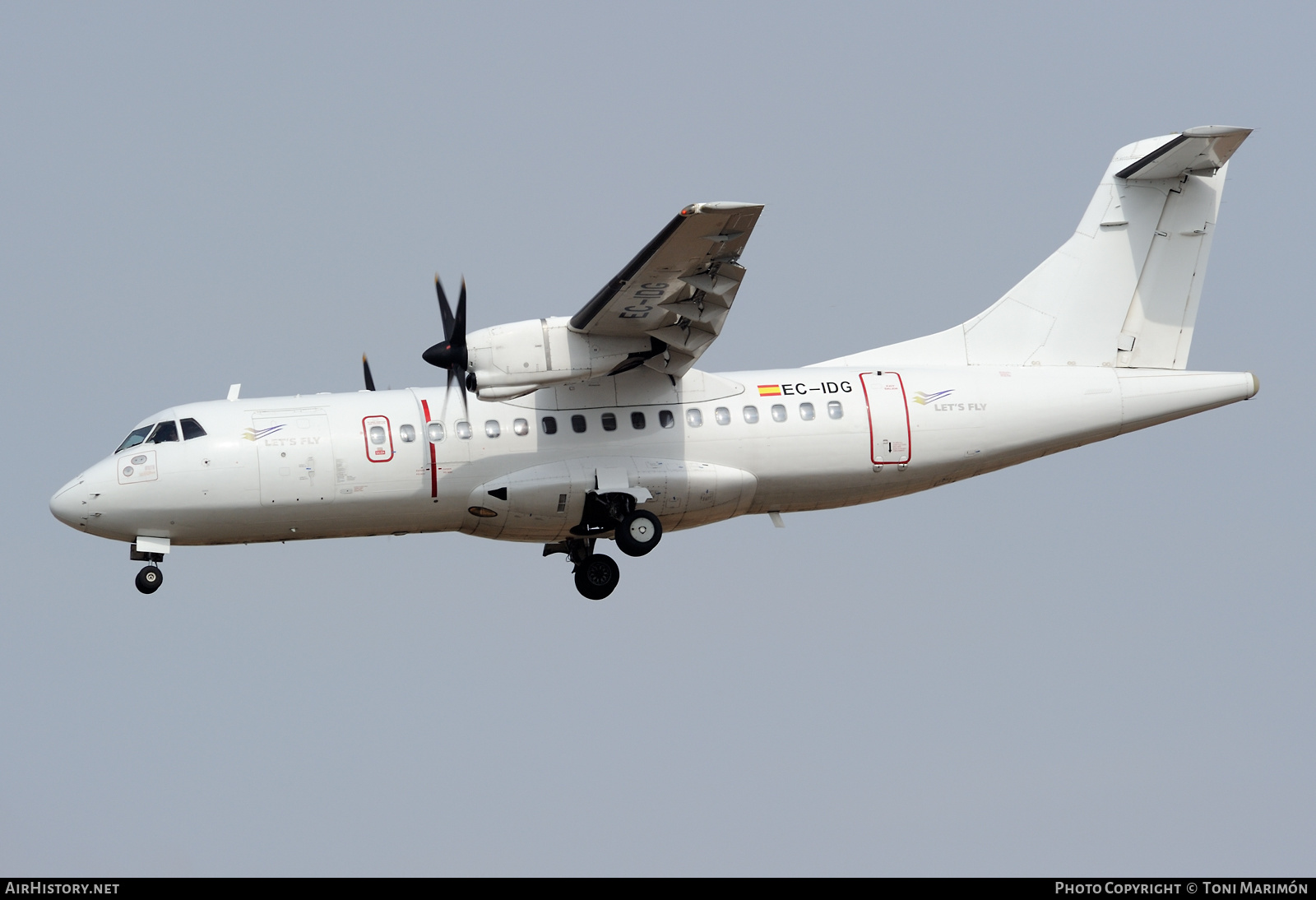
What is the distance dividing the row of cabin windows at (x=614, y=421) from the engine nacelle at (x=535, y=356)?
140cm

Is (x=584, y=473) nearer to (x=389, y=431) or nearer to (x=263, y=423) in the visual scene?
(x=389, y=431)

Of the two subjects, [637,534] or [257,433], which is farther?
[637,534]

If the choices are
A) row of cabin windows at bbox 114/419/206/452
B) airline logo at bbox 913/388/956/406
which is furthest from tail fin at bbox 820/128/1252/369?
row of cabin windows at bbox 114/419/206/452

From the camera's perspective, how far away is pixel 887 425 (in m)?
23.8

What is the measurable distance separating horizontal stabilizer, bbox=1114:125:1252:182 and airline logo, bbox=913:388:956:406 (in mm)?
4917

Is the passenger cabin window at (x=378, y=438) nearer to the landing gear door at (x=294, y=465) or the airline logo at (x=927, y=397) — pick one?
the landing gear door at (x=294, y=465)

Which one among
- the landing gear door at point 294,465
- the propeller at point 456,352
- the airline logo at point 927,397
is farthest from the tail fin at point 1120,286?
the landing gear door at point 294,465

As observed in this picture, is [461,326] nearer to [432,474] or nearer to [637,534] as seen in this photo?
[432,474]

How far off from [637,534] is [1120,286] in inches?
347

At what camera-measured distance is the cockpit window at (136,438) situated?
23031 millimetres

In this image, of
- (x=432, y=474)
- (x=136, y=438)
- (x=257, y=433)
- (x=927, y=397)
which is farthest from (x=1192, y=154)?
(x=136, y=438)

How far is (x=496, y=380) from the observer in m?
21.3

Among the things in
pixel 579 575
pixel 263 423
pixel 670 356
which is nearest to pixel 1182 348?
pixel 670 356
